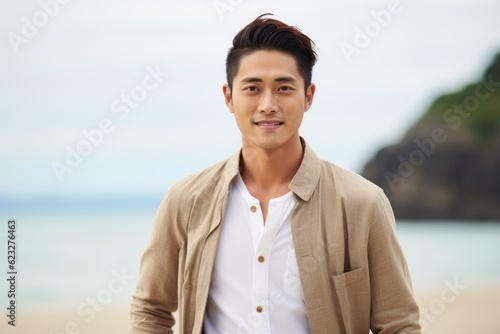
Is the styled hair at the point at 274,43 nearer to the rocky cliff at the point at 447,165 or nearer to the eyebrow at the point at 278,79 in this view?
the eyebrow at the point at 278,79

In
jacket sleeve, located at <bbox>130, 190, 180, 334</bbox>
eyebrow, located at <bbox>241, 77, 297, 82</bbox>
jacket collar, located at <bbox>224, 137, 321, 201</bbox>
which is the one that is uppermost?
eyebrow, located at <bbox>241, 77, 297, 82</bbox>

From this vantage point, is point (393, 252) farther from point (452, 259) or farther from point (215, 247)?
point (452, 259)

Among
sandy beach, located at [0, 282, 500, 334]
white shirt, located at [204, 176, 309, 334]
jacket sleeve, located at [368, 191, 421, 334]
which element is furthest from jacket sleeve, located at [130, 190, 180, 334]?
sandy beach, located at [0, 282, 500, 334]

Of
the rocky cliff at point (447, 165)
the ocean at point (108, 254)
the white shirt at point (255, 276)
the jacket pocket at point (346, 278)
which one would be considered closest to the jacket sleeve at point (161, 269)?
the white shirt at point (255, 276)

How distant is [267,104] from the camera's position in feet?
Result: 8.60

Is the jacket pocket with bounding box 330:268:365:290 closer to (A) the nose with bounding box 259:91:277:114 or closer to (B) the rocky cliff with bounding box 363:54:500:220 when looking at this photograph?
(A) the nose with bounding box 259:91:277:114

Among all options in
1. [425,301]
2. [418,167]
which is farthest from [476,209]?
[425,301]

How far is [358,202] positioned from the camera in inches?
104

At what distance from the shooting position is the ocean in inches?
387

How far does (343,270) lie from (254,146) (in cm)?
49

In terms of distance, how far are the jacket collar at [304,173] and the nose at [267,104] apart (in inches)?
9.4

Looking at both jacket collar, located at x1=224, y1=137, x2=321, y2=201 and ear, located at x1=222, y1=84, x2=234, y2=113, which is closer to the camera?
jacket collar, located at x1=224, y1=137, x2=321, y2=201

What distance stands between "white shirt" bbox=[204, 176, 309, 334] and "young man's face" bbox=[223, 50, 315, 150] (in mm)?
202

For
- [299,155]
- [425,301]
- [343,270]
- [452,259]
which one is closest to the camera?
[343,270]
